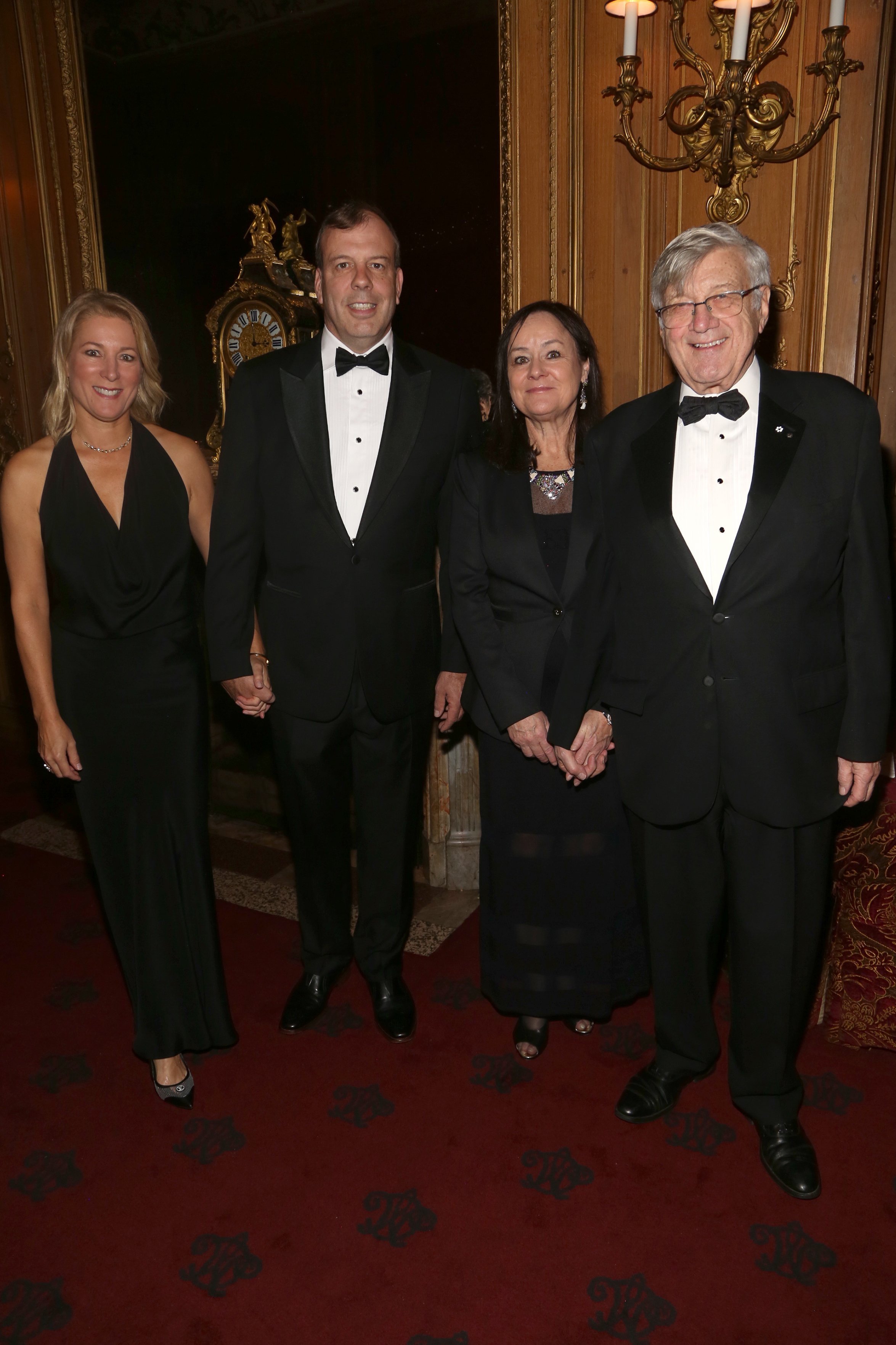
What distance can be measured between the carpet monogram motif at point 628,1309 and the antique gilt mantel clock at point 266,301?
3.13 metres

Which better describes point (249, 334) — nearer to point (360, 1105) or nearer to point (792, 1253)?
point (360, 1105)

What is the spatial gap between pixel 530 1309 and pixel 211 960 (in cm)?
112

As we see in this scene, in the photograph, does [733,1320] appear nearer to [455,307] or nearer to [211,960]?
[211,960]

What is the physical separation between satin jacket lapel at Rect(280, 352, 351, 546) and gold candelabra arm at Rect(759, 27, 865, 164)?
4.67ft

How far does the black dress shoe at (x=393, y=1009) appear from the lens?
286cm

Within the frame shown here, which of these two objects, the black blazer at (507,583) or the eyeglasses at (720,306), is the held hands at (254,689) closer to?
the black blazer at (507,583)

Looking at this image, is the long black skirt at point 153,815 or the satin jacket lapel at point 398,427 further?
the satin jacket lapel at point 398,427

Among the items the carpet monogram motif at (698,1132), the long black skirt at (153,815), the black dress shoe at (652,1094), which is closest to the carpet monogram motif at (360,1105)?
the long black skirt at (153,815)

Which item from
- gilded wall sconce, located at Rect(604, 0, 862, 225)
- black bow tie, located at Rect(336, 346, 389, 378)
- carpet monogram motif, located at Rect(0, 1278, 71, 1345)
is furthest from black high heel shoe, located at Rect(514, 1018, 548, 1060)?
gilded wall sconce, located at Rect(604, 0, 862, 225)

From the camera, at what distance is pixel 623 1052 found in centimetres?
277

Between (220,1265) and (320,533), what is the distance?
5.42 feet

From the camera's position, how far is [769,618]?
6.62 ft

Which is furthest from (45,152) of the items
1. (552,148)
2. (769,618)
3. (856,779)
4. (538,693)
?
(856,779)

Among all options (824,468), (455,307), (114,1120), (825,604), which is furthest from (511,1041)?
(455,307)
